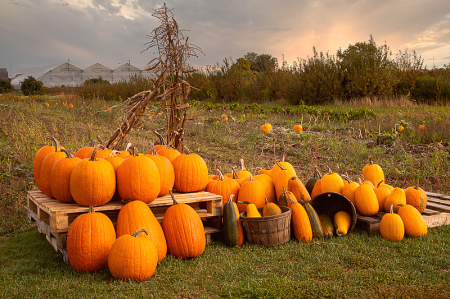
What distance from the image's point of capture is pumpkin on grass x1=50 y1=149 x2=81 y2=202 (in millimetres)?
2680

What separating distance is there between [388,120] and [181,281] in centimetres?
826

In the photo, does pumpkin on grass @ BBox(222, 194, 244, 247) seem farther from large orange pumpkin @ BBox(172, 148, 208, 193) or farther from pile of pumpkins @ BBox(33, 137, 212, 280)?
large orange pumpkin @ BBox(172, 148, 208, 193)

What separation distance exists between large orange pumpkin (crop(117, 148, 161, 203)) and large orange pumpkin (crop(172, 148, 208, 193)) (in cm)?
41

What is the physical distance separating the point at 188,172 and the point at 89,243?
3.66ft

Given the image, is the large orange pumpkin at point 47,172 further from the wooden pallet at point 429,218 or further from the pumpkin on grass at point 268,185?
the wooden pallet at point 429,218

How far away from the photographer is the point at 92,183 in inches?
98.7

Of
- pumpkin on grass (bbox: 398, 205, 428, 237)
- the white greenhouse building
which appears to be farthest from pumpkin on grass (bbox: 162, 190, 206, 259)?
the white greenhouse building

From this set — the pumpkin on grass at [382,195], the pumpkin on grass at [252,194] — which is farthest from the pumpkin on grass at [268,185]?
the pumpkin on grass at [382,195]

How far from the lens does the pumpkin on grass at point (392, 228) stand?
2957 millimetres

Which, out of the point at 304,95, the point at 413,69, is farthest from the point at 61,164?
the point at 413,69

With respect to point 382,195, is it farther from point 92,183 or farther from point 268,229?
point 92,183

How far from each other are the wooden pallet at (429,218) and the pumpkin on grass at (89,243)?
236 centimetres

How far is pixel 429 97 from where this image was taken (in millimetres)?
13617

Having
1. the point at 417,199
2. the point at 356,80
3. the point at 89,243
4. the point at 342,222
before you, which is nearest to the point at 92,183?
the point at 89,243
